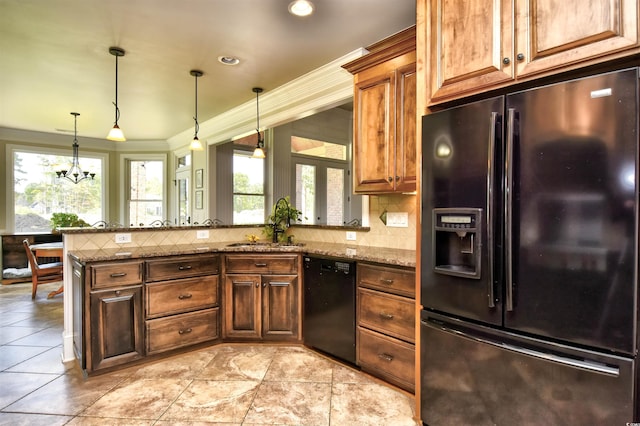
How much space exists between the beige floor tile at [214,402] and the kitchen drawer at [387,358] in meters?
0.82

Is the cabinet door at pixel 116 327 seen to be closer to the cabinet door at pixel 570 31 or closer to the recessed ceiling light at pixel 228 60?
the recessed ceiling light at pixel 228 60

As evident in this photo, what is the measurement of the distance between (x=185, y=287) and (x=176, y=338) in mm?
424

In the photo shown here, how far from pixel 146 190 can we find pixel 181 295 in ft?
18.0

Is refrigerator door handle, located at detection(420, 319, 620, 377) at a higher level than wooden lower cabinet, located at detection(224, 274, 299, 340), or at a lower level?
higher

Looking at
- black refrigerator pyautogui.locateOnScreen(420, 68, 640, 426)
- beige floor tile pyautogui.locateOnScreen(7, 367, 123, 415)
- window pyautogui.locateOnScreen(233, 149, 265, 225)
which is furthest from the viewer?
window pyautogui.locateOnScreen(233, 149, 265, 225)

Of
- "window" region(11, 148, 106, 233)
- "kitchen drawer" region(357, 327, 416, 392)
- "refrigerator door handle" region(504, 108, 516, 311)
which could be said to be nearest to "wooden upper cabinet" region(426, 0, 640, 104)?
"refrigerator door handle" region(504, 108, 516, 311)

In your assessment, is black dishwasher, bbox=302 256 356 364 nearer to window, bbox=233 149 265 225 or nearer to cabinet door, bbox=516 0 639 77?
cabinet door, bbox=516 0 639 77

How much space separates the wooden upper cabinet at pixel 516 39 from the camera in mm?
1256

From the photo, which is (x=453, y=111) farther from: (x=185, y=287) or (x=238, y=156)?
(x=238, y=156)

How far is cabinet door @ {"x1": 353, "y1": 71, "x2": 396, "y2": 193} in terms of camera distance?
252 cm

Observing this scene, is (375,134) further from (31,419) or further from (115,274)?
(31,419)

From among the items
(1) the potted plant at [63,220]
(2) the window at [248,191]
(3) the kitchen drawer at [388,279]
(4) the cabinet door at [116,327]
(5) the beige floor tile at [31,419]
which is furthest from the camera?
(2) the window at [248,191]

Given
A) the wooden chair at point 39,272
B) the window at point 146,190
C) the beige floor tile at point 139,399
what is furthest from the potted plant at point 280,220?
the window at point 146,190

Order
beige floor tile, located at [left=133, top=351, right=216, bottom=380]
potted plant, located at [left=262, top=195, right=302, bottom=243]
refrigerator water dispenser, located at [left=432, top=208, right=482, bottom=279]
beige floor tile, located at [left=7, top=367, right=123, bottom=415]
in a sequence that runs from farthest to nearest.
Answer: potted plant, located at [left=262, top=195, right=302, bottom=243] → beige floor tile, located at [left=133, top=351, right=216, bottom=380] → beige floor tile, located at [left=7, top=367, right=123, bottom=415] → refrigerator water dispenser, located at [left=432, top=208, right=482, bottom=279]
